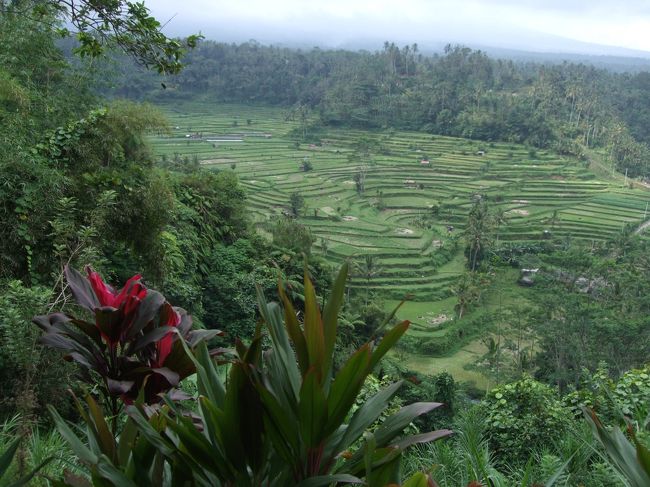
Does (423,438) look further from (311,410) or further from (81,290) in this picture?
(81,290)

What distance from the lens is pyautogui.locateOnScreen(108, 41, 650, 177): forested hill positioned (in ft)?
104

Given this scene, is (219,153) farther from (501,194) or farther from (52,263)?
(52,263)

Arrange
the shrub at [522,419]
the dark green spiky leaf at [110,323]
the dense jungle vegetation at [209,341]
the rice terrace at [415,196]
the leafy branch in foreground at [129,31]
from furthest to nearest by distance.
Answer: the rice terrace at [415,196] < the shrub at [522,419] < the leafy branch in foreground at [129,31] < the dark green spiky leaf at [110,323] < the dense jungle vegetation at [209,341]

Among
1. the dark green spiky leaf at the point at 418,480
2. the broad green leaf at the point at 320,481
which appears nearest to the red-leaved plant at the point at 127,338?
the broad green leaf at the point at 320,481

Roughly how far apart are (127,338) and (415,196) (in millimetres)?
23183

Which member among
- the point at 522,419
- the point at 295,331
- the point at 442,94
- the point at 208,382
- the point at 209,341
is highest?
the point at 442,94

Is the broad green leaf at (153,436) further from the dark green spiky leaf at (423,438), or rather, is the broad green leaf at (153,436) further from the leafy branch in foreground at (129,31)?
the leafy branch in foreground at (129,31)

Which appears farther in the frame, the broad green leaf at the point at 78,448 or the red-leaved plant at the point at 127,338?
the red-leaved plant at the point at 127,338

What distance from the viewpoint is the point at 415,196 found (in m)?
23.7

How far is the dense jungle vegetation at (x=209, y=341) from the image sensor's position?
772 mm

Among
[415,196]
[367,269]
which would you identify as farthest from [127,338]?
[415,196]

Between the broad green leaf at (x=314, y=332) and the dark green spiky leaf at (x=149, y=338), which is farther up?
the broad green leaf at (x=314, y=332)

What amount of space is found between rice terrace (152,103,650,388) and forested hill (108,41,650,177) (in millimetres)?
1583

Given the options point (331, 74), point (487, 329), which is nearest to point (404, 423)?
point (487, 329)
